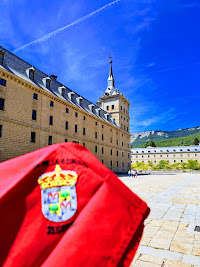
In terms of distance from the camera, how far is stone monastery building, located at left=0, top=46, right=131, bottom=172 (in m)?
20.1

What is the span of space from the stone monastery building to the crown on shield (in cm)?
2036

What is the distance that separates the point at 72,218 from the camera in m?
1.09

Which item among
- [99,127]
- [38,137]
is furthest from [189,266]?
[99,127]

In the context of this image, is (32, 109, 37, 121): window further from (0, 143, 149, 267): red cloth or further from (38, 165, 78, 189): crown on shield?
(38, 165, 78, 189): crown on shield

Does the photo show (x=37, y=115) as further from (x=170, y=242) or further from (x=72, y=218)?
(x=72, y=218)

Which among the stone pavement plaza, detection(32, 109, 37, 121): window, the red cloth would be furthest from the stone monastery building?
the red cloth

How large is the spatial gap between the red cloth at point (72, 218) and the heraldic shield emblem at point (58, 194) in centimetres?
3

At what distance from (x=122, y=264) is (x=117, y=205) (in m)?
0.34

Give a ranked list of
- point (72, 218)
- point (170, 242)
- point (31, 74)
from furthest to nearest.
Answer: point (31, 74)
point (170, 242)
point (72, 218)

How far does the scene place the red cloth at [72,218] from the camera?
3.26 ft

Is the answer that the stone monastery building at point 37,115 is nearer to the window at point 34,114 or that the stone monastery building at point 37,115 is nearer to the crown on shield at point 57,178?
the window at point 34,114

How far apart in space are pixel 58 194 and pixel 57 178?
101mm

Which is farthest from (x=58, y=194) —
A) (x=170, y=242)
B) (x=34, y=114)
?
(x=34, y=114)

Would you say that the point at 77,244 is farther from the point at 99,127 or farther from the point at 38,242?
the point at 99,127
